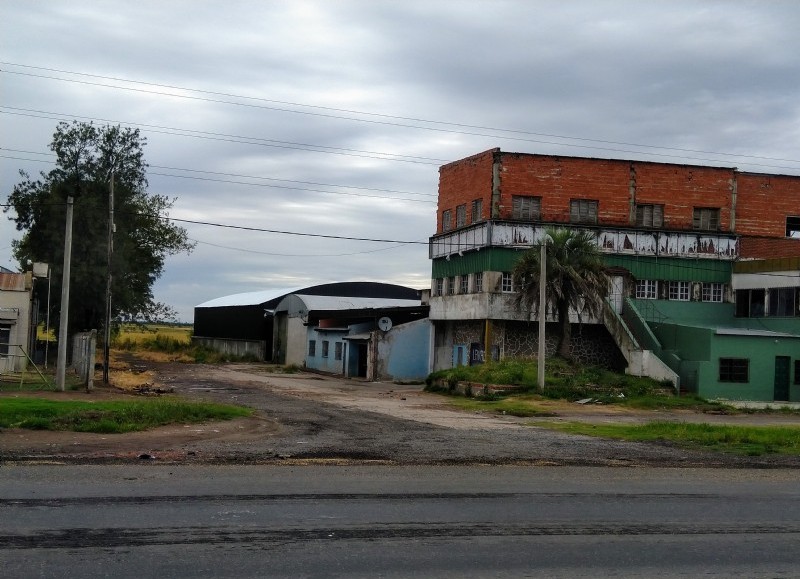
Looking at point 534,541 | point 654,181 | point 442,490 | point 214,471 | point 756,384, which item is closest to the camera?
point 534,541

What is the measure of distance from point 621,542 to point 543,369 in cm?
2542

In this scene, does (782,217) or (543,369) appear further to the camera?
(782,217)

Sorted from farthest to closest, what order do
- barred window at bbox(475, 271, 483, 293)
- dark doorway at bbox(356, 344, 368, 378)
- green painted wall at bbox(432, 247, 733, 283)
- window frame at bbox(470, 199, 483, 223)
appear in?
dark doorway at bbox(356, 344, 368, 378) → window frame at bbox(470, 199, 483, 223) → barred window at bbox(475, 271, 483, 293) → green painted wall at bbox(432, 247, 733, 283)

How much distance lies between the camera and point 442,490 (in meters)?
12.8

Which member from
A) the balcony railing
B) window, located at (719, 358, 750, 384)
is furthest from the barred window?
window, located at (719, 358, 750, 384)

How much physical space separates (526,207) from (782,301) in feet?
42.3

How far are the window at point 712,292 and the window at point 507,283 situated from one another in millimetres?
10403

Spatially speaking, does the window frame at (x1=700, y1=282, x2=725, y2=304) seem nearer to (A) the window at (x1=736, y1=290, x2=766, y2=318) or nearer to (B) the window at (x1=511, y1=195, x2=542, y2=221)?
(A) the window at (x1=736, y1=290, x2=766, y2=318)

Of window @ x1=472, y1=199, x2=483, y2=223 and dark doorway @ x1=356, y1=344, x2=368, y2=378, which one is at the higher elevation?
window @ x1=472, y1=199, x2=483, y2=223

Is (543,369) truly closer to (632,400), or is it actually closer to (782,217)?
(632,400)

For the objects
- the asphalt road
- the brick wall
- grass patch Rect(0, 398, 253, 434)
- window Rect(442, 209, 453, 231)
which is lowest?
grass patch Rect(0, 398, 253, 434)

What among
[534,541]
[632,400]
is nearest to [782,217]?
[632,400]

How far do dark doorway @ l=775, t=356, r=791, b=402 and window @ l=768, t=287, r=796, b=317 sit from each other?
14.4ft

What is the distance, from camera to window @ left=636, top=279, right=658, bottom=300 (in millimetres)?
46188
